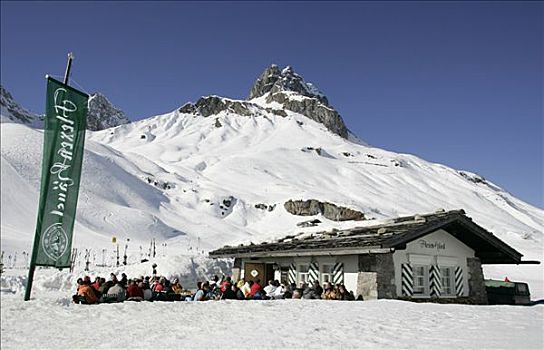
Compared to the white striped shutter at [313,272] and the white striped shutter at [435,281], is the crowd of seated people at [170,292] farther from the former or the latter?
the white striped shutter at [435,281]

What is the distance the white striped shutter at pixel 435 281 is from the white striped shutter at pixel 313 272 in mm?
4126

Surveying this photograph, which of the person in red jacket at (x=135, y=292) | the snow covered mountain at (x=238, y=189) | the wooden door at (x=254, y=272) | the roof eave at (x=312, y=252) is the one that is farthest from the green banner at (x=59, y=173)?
the snow covered mountain at (x=238, y=189)

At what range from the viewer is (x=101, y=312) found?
10508mm

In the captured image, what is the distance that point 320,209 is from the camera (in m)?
77.4

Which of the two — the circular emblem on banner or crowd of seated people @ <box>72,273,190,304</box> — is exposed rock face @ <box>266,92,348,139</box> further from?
the circular emblem on banner

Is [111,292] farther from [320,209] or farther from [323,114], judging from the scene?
[323,114]

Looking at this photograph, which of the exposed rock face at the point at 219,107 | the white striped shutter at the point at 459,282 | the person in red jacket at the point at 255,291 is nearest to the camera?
the person in red jacket at the point at 255,291

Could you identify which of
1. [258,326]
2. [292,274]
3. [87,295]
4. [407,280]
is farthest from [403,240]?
[87,295]

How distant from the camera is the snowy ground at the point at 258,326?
27.1 feet

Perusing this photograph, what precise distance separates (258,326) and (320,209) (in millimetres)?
68415

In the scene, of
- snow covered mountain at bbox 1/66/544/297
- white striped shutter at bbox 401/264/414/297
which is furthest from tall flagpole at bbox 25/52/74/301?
snow covered mountain at bbox 1/66/544/297

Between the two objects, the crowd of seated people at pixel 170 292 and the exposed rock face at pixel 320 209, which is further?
the exposed rock face at pixel 320 209

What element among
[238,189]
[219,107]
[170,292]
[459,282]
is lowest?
[170,292]

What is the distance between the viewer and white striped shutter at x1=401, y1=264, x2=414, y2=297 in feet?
52.6
